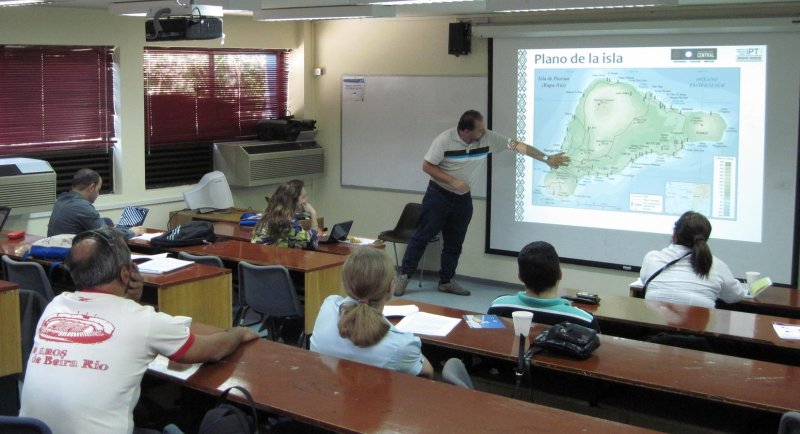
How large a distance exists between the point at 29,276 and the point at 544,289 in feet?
10.1

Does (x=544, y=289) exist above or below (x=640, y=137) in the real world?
below

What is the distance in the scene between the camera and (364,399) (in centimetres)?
269

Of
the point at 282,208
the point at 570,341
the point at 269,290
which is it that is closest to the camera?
the point at 570,341

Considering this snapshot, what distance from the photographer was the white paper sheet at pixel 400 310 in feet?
13.0

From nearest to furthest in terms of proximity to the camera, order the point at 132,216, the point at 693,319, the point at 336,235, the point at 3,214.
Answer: the point at 693,319 → the point at 3,214 → the point at 336,235 → the point at 132,216

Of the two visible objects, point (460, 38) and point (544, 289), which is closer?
point (544, 289)

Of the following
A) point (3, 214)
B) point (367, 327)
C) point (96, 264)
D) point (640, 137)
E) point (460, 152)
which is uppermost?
point (640, 137)

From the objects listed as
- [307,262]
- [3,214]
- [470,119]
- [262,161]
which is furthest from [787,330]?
[262,161]

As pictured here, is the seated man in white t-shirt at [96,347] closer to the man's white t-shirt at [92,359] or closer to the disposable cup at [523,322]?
the man's white t-shirt at [92,359]

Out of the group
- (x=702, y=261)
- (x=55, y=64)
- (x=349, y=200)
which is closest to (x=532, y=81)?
(x=349, y=200)

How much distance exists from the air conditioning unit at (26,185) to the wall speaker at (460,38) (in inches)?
141

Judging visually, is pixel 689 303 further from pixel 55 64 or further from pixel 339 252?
pixel 55 64

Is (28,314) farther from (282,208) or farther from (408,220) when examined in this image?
(408,220)

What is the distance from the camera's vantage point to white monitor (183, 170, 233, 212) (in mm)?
7957
